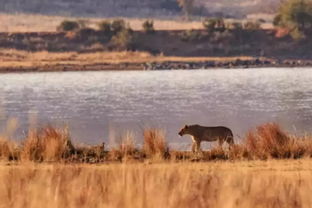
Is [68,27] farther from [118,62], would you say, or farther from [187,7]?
[187,7]

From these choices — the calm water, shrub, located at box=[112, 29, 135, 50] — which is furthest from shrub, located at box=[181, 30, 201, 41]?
the calm water

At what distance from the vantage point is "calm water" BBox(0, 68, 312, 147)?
23.5 m

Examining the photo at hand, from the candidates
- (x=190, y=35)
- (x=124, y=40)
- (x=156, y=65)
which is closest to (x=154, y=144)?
(x=156, y=65)

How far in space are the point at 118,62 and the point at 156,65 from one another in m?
2.68

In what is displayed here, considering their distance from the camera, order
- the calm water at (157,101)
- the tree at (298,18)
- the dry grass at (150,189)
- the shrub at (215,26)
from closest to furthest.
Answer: the dry grass at (150,189), the calm water at (157,101), the tree at (298,18), the shrub at (215,26)

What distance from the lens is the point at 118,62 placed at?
59906 millimetres

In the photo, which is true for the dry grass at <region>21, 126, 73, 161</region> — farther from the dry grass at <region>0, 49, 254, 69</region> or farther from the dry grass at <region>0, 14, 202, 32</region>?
the dry grass at <region>0, 14, 202, 32</region>

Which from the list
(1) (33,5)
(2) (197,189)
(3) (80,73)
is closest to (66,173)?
(2) (197,189)

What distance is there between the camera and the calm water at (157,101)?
925 inches

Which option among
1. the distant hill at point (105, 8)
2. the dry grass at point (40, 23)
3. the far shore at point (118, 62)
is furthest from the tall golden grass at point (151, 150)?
A: the distant hill at point (105, 8)

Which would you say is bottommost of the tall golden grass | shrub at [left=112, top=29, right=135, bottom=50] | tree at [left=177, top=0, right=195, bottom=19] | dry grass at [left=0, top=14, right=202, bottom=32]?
the tall golden grass

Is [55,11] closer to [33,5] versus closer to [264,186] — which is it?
[33,5]

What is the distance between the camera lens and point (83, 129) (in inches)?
910

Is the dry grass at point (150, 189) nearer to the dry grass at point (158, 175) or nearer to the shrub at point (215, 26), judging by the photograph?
the dry grass at point (158, 175)
